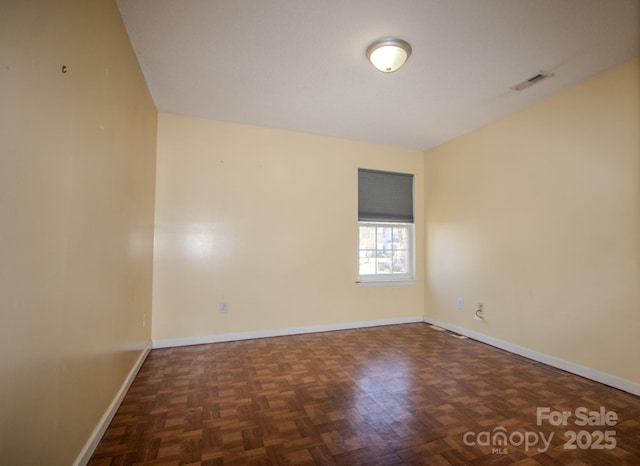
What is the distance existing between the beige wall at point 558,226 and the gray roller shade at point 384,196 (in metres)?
0.69

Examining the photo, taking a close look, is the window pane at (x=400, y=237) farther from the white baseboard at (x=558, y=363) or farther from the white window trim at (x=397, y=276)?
the white baseboard at (x=558, y=363)

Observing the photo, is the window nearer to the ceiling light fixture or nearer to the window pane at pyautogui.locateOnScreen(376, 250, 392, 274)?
the window pane at pyautogui.locateOnScreen(376, 250, 392, 274)

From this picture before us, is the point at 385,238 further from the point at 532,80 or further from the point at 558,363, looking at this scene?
the point at 532,80

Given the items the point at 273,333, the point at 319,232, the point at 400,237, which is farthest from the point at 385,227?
the point at 273,333

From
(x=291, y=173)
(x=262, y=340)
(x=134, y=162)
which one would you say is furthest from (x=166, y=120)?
(x=262, y=340)

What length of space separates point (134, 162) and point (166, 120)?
124 centimetres

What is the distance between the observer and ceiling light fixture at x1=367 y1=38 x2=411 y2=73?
2.15 metres

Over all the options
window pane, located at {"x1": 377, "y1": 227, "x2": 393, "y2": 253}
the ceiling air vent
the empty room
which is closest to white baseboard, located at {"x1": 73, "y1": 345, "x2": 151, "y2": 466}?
the empty room

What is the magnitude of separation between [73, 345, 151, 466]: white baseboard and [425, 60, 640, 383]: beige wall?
363 cm

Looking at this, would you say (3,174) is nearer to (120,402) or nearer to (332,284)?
(120,402)

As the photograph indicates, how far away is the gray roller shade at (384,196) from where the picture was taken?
4281mm

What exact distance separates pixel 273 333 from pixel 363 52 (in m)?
3.13

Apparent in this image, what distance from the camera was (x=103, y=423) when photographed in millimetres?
1726

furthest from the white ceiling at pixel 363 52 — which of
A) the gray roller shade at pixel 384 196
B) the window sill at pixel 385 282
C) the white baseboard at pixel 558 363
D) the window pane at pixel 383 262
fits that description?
the white baseboard at pixel 558 363
